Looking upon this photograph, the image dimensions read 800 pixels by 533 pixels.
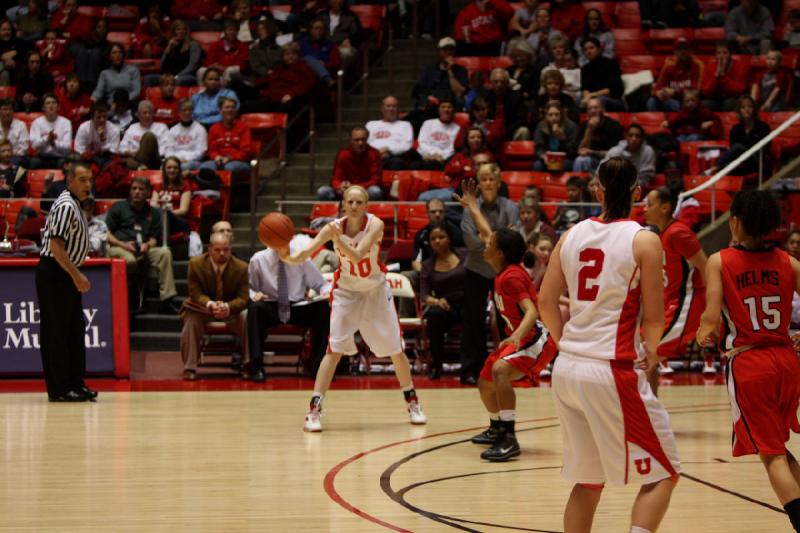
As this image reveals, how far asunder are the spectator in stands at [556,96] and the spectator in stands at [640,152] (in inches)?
44.7

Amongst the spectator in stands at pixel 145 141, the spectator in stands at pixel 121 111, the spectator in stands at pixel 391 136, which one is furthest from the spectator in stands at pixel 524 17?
the spectator in stands at pixel 121 111

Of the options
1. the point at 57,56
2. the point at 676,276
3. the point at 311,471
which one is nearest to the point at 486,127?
the point at 676,276

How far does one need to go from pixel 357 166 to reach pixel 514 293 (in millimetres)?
7207

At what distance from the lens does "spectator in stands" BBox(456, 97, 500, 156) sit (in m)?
14.4

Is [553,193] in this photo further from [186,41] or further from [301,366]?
[186,41]

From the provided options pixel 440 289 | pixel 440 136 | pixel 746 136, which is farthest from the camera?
pixel 440 136

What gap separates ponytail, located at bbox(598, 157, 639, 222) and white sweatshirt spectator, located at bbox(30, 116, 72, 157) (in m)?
12.1

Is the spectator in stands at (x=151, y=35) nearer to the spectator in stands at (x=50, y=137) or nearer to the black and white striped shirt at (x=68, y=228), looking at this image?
the spectator in stands at (x=50, y=137)

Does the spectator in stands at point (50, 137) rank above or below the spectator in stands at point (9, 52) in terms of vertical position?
below

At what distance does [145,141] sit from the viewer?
15102 millimetres

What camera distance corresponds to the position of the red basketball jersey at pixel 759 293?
5.20 meters

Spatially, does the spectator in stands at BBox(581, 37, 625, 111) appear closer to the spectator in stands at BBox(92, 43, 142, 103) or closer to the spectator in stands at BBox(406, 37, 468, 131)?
the spectator in stands at BBox(406, 37, 468, 131)

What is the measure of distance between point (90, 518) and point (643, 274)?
2.98 metres

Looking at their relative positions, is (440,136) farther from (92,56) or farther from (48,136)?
(92,56)
